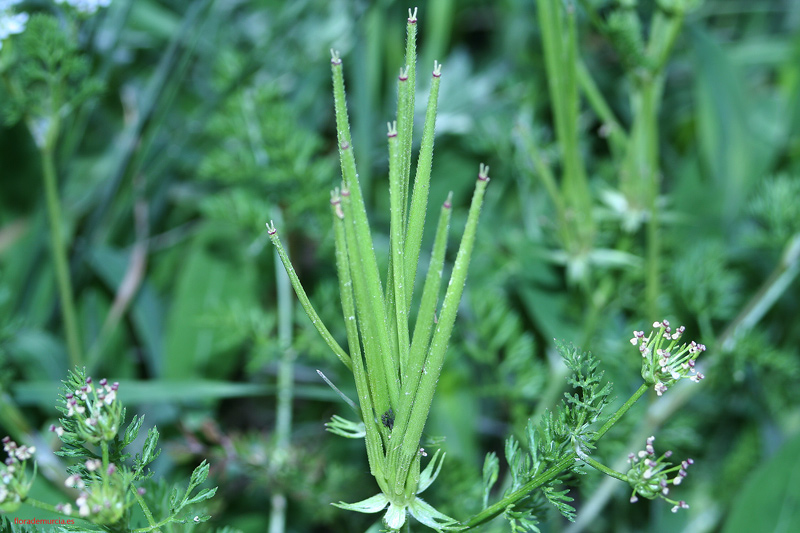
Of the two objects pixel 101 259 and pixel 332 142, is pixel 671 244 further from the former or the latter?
pixel 101 259

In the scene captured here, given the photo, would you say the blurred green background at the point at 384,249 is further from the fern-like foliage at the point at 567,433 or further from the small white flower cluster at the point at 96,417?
the small white flower cluster at the point at 96,417

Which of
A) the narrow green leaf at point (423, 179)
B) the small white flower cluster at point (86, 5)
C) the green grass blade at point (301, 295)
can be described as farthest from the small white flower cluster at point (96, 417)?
the small white flower cluster at point (86, 5)

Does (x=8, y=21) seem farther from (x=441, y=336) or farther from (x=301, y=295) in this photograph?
(x=441, y=336)

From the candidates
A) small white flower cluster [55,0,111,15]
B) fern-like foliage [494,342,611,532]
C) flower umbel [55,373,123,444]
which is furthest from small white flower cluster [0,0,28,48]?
fern-like foliage [494,342,611,532]

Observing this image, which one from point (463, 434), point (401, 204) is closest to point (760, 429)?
point (463, 434)

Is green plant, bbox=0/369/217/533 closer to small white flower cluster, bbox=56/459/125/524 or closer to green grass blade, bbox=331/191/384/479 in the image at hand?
small white flower cluster, bbox=56/459/125/524

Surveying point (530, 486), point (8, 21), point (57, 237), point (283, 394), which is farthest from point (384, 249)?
point (530, 486)
